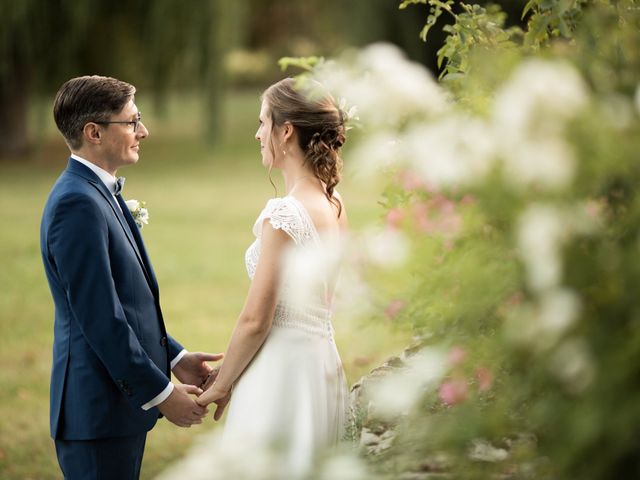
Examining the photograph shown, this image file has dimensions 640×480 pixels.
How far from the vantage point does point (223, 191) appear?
17250 millimetres

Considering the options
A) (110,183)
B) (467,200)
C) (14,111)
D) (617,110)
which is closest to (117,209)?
(110,183)

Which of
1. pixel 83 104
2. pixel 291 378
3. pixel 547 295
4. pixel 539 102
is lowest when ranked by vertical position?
pixel 291 378

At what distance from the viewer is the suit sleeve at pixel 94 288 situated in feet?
9.61

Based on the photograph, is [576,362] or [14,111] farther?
[14,111]

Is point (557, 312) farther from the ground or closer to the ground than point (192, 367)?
farther from the ground

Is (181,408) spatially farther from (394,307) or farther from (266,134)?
(394,307)

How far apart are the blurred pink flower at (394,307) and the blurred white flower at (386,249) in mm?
200

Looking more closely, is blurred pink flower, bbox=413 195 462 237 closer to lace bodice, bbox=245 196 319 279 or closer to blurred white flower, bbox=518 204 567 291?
blurred white flower, bbox=518 204 567 291

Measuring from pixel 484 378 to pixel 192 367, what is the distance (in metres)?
1.79

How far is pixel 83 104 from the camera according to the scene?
3.11 meters

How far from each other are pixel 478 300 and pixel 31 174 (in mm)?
17939

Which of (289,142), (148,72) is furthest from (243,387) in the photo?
(148,72)

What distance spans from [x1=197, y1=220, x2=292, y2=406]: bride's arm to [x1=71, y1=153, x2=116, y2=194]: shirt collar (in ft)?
2.06

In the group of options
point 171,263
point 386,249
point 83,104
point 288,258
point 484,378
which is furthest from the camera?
point 171,263
